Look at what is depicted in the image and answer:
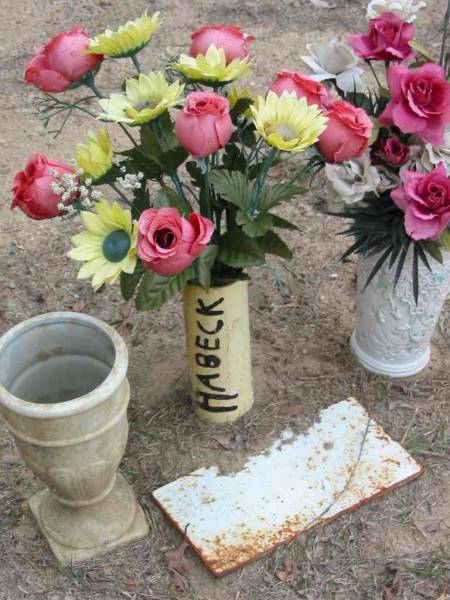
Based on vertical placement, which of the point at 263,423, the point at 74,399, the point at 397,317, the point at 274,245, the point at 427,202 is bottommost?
the point at 263,423

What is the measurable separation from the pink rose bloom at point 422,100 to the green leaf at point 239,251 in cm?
44

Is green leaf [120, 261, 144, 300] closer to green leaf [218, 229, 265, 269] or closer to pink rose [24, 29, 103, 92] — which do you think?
green leaf [218, 229, 265, 269]

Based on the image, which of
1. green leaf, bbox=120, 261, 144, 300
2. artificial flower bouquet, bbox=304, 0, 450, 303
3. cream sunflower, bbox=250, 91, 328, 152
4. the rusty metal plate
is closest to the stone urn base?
the rusty metal plate

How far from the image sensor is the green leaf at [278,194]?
6.01 feet

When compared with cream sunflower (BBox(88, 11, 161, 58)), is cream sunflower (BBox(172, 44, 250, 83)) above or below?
below

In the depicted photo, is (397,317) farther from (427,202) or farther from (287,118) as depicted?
(287,118)

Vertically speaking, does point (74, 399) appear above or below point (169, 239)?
below

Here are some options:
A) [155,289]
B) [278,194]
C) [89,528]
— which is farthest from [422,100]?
[89,528]

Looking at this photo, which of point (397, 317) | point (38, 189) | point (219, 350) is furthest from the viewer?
point (397, 317)

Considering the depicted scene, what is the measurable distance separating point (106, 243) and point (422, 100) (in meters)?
0.80

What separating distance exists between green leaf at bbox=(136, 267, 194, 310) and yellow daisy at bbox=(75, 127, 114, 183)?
0.83 ft

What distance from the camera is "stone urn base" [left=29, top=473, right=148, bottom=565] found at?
79.0 inches

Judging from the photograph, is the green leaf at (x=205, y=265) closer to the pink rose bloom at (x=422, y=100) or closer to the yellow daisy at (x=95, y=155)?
the yellow daisy at (x=95, y=155)

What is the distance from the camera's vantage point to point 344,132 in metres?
1.68
